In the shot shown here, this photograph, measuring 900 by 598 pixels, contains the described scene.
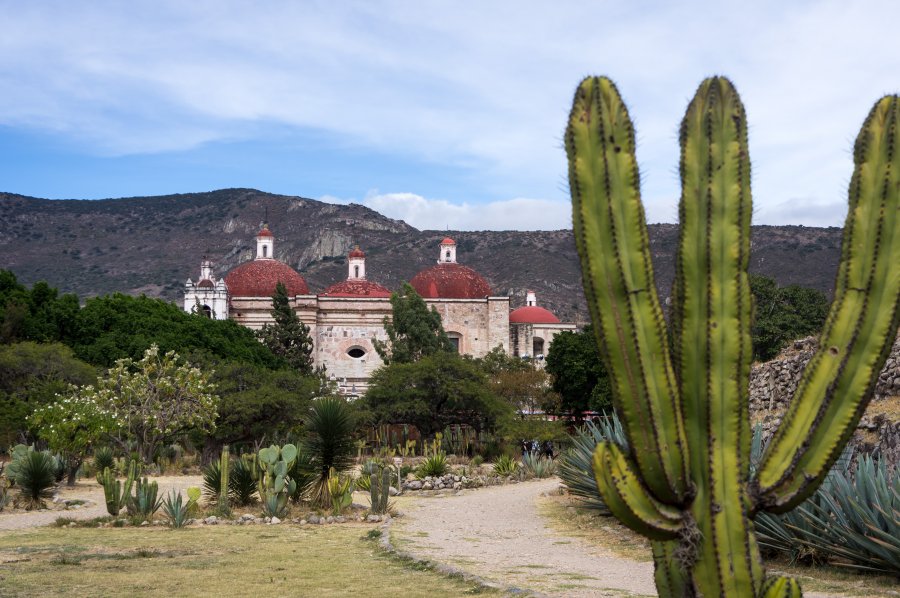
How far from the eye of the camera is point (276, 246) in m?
95.2

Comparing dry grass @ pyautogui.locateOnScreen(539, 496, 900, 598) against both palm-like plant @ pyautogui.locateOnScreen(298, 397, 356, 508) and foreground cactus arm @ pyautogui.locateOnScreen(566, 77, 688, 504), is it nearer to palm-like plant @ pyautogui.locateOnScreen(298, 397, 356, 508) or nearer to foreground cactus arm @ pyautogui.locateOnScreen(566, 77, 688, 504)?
palm-like plant @ pyautogui.locateOnScreen(298, 397, 356, 508)

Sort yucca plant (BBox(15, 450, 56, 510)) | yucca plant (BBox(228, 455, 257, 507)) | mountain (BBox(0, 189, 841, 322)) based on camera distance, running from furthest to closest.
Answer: mountain (BBox(0, 189, 841, 322))
yucca plant (BBox(15, 450, 56, 510))
yucca plant (BBox(228, 455, 257, 507))

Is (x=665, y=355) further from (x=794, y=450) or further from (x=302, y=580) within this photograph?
(x=302, y=580)

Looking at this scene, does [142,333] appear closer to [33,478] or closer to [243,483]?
[33,478]

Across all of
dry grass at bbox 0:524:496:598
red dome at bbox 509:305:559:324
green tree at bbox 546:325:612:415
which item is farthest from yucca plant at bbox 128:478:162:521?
red dome at bbox 509:305:559:324

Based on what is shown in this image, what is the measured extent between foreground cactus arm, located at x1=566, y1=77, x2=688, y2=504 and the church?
3806 centimetres

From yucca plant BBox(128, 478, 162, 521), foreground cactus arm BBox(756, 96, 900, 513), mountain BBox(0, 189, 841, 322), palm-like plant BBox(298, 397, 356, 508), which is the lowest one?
yucca plant BBox(128, 478, 162, 521)

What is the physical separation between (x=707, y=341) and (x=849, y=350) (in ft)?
2.28

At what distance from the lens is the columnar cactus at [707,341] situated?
13.6 feet

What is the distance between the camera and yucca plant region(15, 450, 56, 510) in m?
14.0

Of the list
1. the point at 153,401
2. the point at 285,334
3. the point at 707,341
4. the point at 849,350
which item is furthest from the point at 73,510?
the point at 285,334

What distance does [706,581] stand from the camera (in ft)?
13.6

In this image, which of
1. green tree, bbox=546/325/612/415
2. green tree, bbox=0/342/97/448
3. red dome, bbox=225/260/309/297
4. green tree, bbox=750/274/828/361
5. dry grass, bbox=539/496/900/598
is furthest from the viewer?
red dome, bbox=225/260/309/297

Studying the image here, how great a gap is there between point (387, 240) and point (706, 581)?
89.2 meters
